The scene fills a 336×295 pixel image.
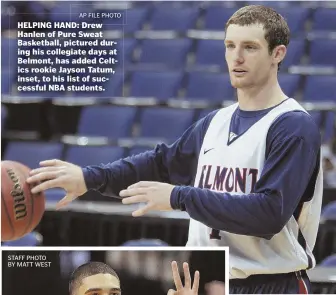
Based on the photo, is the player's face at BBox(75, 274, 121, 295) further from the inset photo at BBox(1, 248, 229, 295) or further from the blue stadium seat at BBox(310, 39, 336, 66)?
the blue stadium seat at BBox(310, 39, 336, 66)

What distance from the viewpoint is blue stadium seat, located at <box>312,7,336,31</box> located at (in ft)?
11.2

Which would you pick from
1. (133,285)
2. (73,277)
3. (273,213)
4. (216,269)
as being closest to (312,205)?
(273,213)

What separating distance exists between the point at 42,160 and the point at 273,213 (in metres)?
1.06

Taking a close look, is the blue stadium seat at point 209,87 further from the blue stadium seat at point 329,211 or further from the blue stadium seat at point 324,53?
the blue stadium seat at point 329,211

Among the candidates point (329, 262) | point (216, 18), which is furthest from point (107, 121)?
point (329, 262)

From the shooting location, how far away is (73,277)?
338 centimetres

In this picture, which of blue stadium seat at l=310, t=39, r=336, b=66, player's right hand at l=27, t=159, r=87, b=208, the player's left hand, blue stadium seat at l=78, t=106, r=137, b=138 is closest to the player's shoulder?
blue stadium seat at l=310, t=39, r=336, b=66

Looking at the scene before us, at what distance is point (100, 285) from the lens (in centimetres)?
334

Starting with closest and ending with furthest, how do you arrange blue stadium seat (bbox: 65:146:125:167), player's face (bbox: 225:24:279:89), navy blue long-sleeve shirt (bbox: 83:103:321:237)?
navy blue long-sleeve shirt (bbox: 83:103:321:237), player's face (bbox: 225:24:279:89), blue stadium seat (bbox: 65:146:125:167)

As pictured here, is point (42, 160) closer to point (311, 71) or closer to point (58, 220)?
point (58, 220)

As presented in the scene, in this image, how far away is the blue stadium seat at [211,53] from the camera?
343cm

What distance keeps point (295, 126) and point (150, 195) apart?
65 cm

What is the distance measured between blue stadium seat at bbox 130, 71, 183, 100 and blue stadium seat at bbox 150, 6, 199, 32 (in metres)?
0.22

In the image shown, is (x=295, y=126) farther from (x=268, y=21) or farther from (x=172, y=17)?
(x=172, y=17)
